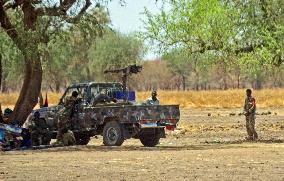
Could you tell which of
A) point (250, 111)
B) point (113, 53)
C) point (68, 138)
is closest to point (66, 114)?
point (68, 138)

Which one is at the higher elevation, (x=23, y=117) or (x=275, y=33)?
(x=275, y=33)

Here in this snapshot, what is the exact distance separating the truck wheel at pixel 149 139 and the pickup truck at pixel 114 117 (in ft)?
0.78

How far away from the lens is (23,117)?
24703 millimetres

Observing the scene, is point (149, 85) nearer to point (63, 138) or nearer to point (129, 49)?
point (129, 49)

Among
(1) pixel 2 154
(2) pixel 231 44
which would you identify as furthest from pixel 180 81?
(1) pixel 2 154

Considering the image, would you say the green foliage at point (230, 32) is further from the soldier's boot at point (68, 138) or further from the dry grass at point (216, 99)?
the dry grass at point (216, 99)

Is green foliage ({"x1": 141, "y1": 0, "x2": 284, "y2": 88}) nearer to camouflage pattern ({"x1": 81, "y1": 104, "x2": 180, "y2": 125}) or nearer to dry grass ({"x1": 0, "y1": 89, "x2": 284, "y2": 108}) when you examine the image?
camouflage pattern ({"x1": 81, "y1": 104, "x2": 180, "y2": 125})

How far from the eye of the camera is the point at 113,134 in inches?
904

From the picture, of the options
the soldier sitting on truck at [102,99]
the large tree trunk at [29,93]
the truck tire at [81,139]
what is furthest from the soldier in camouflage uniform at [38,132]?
the soldier sitting on truck at [102,99]

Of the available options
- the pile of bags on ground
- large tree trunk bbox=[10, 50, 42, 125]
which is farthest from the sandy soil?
large tree trunk bbox=[10, 50, 42, 125]

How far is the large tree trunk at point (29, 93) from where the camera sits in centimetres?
2470

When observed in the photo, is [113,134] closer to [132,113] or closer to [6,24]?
[132,113]

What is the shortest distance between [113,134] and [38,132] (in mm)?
2386

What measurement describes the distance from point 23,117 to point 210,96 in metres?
46.6
